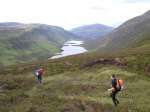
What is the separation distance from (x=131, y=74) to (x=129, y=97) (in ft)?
48.8

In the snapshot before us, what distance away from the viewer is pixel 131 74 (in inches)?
2109

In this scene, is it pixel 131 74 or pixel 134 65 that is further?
pixel 134 65

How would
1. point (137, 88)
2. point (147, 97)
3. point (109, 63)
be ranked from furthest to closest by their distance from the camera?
point (109, 63) < point (137, 88) < point (147, 97)

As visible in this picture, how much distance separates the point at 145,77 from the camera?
51250mm

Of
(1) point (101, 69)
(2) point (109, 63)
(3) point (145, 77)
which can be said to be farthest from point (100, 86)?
(2) point (109, 63)

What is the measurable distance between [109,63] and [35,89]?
2067cm

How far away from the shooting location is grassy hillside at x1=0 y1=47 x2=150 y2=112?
31672 mm

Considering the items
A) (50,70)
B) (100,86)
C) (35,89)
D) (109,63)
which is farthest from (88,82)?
(50,70)

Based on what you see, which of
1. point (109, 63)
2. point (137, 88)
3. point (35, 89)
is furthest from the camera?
point (109, 63)

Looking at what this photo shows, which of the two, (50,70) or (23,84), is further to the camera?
(50,70)

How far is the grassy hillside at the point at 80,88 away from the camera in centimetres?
3167

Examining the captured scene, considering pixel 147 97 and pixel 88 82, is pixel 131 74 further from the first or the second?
pixel 147 97

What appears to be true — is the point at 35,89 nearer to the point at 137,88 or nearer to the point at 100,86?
the point at 100,86

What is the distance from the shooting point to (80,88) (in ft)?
155
